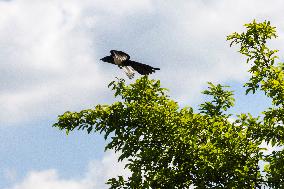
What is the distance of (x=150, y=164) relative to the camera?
14125 mm

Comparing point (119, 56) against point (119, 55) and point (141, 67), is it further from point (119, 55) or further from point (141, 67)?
point (141, 67)

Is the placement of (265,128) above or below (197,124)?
below

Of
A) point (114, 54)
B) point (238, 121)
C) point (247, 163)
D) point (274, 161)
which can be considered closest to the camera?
point (114, 54)

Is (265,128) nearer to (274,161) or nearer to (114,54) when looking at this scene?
(274,161)

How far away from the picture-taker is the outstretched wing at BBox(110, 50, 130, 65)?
11297mm

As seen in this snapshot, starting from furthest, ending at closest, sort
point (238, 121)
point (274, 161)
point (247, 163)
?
point (238, 121) → point (247, 163) → point (274, 161)

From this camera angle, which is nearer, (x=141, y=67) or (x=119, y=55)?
(x=119, y=55)

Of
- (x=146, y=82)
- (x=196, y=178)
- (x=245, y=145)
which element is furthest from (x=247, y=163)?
(x=146, y=82)

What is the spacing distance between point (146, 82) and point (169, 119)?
1697 millimetres

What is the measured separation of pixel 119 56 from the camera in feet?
37.1

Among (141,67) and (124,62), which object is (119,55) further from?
(141,67)

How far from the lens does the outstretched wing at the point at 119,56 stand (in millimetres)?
11297

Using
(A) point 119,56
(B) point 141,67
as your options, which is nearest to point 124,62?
(A) point 119,56

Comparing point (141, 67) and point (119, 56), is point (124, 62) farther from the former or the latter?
point (141, 67)
